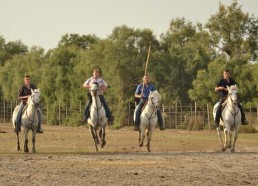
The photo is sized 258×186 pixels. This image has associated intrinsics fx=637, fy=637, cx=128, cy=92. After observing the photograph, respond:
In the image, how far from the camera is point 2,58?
103 metres

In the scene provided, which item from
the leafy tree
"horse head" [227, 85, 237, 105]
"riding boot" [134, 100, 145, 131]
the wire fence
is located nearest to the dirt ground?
"horse head" [227, 85, 237, 105]

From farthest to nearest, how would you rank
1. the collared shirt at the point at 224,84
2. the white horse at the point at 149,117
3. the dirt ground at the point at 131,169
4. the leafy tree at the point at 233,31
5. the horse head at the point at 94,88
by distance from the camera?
the leafy tree at the point at 233,31 → the collared shirt at the point at 224,84 → the white horse at the point at 149,117 → the horse head at the point at 94,88 → the dirt ground at the point at 131,169

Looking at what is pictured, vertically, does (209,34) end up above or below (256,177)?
above

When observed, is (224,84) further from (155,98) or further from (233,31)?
(233,31)

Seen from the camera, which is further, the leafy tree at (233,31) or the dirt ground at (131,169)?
the leafy tree at (233,31)

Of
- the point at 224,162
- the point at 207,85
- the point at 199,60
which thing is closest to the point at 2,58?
the point at 199,60

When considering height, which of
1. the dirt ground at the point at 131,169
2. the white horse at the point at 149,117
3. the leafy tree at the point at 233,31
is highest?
the leafy tree at the point at 233,31

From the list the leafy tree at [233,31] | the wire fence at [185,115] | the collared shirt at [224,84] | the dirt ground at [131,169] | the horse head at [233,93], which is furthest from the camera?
the leafy tree at [233,31]

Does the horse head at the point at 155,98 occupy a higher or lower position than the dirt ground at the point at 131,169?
higher

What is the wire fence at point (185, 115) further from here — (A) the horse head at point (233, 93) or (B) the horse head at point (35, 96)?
(B) the horse head at point (35, 96)

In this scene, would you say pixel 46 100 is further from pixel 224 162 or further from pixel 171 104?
pixel 224 162

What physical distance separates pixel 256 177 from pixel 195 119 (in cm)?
3190

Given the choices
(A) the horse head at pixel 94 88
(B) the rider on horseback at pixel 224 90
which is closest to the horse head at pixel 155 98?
(A) the horse head at pixel 94 88

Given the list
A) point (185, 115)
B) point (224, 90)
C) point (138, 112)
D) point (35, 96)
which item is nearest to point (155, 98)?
point (138, 112)
